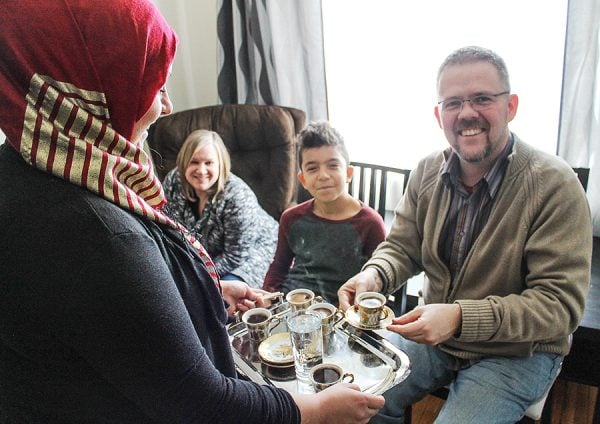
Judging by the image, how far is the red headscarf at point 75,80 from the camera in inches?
22.4

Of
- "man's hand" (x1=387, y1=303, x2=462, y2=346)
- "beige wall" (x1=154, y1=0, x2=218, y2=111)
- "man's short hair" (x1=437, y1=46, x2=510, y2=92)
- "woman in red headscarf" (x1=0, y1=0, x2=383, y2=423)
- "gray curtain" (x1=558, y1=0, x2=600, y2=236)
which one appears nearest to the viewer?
"woman in red headscarf" (x1=0, y1=0, x2=383, y2=423)

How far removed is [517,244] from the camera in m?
1.11

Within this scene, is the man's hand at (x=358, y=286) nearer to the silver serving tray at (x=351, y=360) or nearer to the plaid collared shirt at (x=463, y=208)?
the silver serving tray at (x=351, y=360)

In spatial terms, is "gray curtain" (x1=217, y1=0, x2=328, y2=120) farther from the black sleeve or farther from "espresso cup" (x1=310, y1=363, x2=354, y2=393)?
the black sleeve

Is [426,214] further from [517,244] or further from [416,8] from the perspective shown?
[416,8]

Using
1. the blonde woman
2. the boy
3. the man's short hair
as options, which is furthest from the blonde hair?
the man's short hair

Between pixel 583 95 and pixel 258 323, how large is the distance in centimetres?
151

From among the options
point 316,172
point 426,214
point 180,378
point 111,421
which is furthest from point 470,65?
point 111,421

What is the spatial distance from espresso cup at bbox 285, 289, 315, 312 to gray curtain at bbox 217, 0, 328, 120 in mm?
1419

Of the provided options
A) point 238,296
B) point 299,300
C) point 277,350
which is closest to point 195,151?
point 238,296

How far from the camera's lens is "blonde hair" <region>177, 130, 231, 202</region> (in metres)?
1.90

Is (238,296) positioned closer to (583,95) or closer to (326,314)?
(326,314)

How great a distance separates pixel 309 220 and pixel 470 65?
83cm

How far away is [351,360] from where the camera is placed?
1.02m
